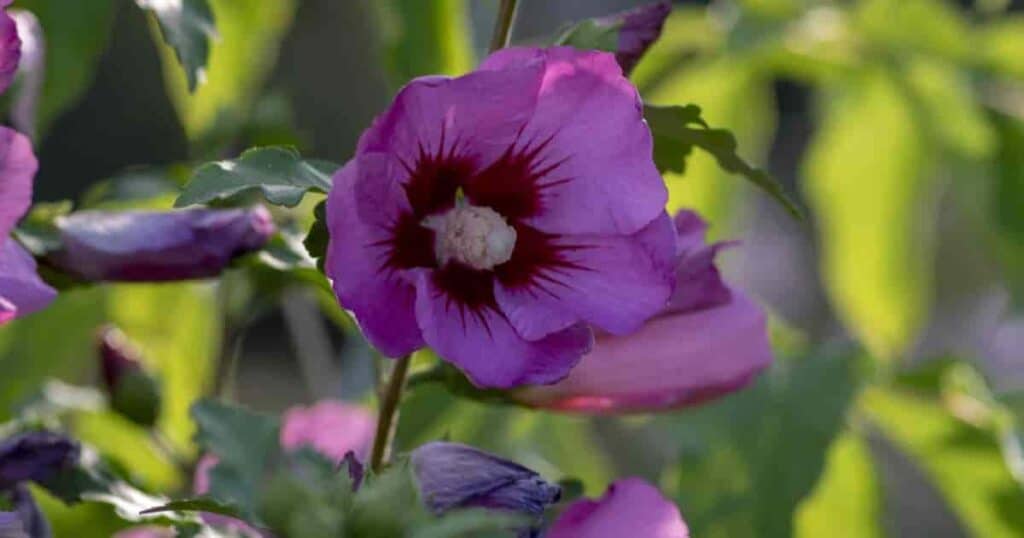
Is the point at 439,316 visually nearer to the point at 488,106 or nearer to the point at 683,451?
the point at 488,106

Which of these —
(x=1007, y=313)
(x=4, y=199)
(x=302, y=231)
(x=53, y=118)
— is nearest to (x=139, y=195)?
(x=53, y=118)

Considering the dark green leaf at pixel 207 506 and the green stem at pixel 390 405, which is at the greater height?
the dark green leaf at pixel 207 506

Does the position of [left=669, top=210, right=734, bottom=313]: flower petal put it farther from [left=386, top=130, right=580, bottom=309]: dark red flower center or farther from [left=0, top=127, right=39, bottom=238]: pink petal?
[left=0, top=127, right=39, bottom=238]: pink petal

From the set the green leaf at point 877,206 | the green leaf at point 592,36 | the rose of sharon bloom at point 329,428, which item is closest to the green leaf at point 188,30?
the green leaf at point 592,36

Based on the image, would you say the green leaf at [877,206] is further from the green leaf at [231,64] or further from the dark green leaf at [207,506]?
the dark green leaf at [207,506]

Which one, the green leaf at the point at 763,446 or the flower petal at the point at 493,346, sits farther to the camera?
the green leaf at the point at 763,446

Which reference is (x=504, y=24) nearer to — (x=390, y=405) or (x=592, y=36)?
(x=592, y=36)

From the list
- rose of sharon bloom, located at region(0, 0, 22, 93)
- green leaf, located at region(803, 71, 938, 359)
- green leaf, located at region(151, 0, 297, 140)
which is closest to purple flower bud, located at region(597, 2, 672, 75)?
rose of sharon bloom, located at region(0, 0, 22, 93)
